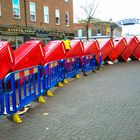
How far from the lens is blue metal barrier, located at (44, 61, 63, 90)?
7.54 metres

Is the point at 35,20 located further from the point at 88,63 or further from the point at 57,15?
the point at 88,63

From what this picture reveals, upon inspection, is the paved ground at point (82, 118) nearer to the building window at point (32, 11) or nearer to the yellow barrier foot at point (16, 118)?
the yellow barrier foot at point (16, 118)

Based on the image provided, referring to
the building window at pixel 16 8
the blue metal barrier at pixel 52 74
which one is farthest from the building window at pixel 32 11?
the blue metal barrier at pixel 52 74

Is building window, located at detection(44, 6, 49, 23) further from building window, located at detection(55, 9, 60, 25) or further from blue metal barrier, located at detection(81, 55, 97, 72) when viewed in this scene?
blue metal barrier, located at detection(81, 55, 97, 72)

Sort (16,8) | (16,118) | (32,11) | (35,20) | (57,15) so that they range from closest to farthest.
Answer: (16,118)
(16,8)
(32,11)
(35,20)
(57,15)

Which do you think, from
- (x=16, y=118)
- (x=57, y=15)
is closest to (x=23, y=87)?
(x=16, y=118)

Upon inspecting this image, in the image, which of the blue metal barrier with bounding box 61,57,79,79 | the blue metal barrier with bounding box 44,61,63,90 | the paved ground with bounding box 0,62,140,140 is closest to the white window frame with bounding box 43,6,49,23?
the blue metal barrier with bounding box 61,57,79,79

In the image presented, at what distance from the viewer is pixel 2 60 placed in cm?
805

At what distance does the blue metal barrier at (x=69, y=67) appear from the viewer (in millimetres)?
9687

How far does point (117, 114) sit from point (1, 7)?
1780 centimetres

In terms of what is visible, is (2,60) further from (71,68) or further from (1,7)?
(1,7)

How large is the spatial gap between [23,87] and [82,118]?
165 centimetres

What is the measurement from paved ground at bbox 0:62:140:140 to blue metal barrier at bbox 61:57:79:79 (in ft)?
5.27

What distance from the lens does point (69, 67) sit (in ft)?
33.7
